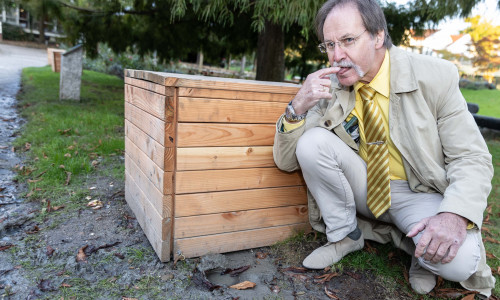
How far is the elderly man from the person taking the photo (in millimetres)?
1620

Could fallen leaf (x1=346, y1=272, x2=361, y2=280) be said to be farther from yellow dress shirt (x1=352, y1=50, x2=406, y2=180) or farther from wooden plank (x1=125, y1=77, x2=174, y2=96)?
wooden plank (x1=125, y1=77, x2=174, y2=96)

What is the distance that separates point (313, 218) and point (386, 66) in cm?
96

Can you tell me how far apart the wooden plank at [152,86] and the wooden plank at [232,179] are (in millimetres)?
404

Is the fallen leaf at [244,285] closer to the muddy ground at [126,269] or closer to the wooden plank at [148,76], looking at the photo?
the muddy ground at [126,269]

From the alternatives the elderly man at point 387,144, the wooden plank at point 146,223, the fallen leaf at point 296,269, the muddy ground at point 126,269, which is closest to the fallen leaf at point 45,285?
the muddy ground at point 126,269

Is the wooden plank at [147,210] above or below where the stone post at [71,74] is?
below

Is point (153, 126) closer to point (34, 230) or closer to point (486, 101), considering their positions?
point (34, 230)

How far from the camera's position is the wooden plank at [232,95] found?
1788 mm

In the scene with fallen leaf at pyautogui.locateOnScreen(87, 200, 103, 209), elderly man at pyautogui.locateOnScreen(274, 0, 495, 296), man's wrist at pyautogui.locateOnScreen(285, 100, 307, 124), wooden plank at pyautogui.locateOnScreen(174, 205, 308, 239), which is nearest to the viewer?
elderly man at pyautogui.locateOnScreen(274, 0, 495, 296)

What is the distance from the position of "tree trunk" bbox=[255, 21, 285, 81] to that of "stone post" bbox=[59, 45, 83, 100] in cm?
321

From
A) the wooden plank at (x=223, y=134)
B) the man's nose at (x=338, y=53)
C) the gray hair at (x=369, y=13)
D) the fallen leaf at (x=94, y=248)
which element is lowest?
the fallen leaf at (x=94, y=248)

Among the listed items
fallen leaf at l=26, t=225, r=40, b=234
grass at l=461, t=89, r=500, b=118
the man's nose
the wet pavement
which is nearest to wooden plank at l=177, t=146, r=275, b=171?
the man's nose

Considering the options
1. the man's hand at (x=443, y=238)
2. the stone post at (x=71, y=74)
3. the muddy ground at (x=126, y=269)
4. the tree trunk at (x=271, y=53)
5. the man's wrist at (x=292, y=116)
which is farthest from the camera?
the stone post at (x=71, y=74)

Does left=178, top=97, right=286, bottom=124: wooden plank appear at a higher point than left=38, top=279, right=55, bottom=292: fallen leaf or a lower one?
higher
